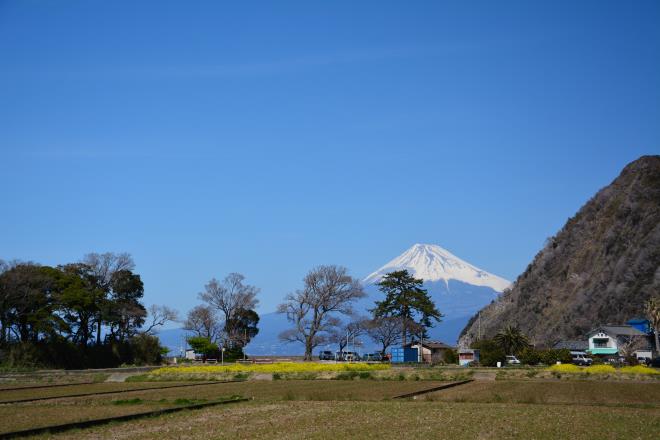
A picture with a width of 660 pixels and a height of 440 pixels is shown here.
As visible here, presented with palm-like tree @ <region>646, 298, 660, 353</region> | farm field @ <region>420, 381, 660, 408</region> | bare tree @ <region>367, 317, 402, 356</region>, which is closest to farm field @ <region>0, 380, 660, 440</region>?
farm field @ <region>420, 381, 660, 408</region>

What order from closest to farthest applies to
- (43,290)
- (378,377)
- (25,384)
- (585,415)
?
(585,415) → (25,384) → (378,377) → (43,290)

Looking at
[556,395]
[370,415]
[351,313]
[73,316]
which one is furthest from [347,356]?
[370,415]

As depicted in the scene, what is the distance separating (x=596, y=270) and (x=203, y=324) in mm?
60555

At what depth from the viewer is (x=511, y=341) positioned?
8369cm

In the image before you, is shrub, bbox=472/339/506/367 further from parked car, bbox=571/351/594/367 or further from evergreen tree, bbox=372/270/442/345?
evergreen tree, bbox=372/270/442/345

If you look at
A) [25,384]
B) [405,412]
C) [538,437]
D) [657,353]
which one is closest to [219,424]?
[405,412]

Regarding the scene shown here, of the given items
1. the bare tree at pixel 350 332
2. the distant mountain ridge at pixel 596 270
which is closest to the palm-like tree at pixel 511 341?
the bare tree at pixel 350 332

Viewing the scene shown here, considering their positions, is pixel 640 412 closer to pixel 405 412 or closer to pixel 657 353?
pixel 405 412

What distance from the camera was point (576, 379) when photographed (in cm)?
4628

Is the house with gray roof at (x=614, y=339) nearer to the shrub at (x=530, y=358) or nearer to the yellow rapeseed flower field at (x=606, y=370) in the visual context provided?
the shrub at (x=530, y=358)

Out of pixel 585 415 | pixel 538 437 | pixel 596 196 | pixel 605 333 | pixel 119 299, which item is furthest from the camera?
pixel 596 196

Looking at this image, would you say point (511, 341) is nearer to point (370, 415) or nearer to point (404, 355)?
point (404, 355)

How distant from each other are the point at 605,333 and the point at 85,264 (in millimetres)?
65259

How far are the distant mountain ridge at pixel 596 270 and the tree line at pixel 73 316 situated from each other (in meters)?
60.3
